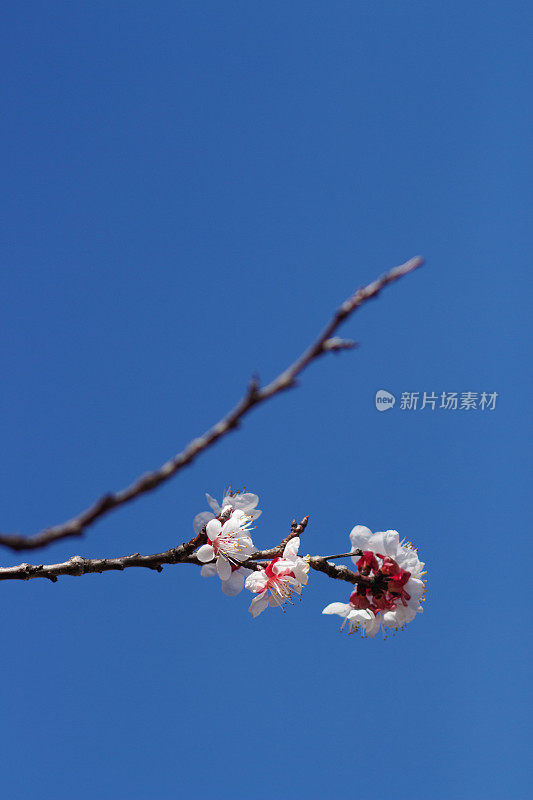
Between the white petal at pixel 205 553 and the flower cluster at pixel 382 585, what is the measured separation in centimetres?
54

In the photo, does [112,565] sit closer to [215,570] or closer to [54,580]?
[54,580]

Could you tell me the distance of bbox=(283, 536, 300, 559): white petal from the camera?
258 cm

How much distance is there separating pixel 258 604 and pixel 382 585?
50cm

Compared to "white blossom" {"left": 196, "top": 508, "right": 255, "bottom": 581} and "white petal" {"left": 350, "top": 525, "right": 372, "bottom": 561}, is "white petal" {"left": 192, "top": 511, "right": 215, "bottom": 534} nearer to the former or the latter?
"white blossom" {"left": 196, "top": 508, "right": 255, "bottom": 581}

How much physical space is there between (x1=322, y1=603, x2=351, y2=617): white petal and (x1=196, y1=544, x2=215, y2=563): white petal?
1.76 feet

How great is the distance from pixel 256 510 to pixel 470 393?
8.42 ft

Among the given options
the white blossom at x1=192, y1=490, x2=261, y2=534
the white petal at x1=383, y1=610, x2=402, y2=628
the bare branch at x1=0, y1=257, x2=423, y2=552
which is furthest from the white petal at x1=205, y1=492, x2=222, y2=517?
the bare branch at x1=0, y1=257, x2=423, y2=552

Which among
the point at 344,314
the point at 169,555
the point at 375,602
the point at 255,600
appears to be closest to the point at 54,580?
the point at 169,555

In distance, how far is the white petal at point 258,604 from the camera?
269 centimetres

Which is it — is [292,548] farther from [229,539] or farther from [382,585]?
[382,585]

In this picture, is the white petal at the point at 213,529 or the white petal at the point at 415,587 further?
the white petal at the point at 415,587

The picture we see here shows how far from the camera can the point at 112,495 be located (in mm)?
745

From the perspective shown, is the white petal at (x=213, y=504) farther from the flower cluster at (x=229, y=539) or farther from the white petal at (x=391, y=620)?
the white petal at (x=391, y=620)

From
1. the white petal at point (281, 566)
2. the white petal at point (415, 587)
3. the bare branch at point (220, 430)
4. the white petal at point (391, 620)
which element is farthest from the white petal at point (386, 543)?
the bare branch at point (220, 430)
